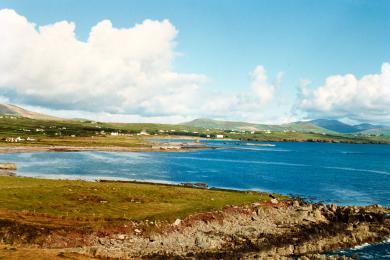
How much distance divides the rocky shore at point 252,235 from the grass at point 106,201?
5.08 metres

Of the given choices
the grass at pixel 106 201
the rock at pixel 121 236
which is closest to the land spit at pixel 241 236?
the rock at pixel 121 236

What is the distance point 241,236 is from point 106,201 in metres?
28.5

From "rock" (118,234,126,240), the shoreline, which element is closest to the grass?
the shoreline

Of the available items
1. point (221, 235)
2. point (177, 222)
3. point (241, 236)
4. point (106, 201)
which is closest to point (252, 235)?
point (241, 236)

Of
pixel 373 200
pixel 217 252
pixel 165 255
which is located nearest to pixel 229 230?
pixel 217 252

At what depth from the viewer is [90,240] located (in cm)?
5809

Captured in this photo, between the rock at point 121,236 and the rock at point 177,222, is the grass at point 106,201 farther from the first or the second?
the rock at point 121,236

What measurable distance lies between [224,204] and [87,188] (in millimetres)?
31532

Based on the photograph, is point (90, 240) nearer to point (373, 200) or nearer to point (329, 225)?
point (329, 225)

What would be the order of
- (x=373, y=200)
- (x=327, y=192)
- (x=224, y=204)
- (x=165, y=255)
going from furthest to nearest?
(x=327, y=192)
(x=373, y=200)
(x=224, y=204)
(x=165, y=255)

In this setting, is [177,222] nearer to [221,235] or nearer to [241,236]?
[221,235]

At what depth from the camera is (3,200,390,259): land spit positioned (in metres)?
56.1

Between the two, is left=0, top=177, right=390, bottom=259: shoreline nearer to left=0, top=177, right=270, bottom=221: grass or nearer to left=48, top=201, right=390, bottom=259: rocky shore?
left=48, top=201, right=390, bottom=259: rocky shore

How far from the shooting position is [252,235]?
67250 mm
